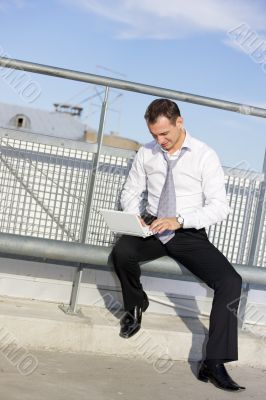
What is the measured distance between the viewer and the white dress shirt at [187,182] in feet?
15.7

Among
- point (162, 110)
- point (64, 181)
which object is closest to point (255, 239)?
point (162, 110)

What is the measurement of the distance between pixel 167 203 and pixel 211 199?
0.28 metres

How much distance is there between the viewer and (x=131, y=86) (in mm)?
5094

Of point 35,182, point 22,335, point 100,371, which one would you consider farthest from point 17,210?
point 100,371

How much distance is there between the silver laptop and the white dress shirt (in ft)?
0.91

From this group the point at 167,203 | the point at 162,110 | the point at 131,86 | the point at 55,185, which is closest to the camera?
the point at 162,110

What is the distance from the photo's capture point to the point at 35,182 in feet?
17.1

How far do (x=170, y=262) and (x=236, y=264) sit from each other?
47 cm

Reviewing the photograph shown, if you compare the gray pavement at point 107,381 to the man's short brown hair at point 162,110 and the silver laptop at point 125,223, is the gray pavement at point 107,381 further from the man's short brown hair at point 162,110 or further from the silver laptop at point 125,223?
the man's short brown hair at point 162,110

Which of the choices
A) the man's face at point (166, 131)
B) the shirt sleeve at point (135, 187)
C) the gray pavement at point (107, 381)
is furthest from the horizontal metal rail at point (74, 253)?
the man's face at point (166, 131)

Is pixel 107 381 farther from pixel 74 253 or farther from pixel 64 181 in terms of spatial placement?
pixel 64 181

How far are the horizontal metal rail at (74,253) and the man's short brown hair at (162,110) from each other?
2.95 feet

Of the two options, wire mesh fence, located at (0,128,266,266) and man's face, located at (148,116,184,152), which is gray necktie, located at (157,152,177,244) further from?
wire mesh fence, located at (0,128,266,266)

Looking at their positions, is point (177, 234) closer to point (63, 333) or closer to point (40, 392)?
point (63, 333)
